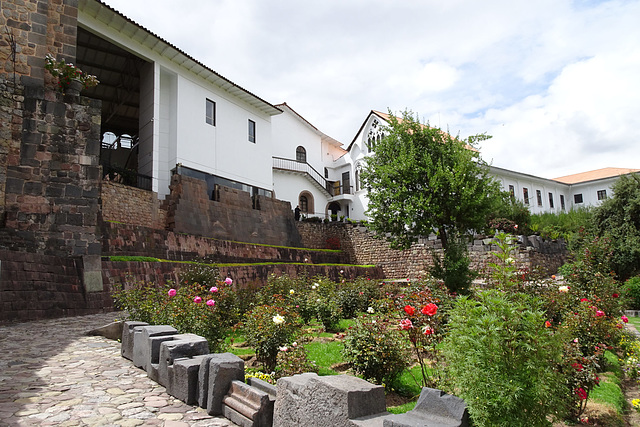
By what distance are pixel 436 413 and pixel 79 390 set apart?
13.3ft

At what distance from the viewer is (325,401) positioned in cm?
335

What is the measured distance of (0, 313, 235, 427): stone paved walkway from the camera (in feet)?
13.4

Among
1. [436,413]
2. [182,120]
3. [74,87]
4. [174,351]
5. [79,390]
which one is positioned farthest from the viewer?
[182,120]

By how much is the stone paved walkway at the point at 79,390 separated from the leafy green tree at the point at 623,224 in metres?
20.2

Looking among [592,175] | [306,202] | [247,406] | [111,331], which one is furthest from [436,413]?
→ [592,175]

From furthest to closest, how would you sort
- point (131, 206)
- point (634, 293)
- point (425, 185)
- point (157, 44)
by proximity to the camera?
point (157, 44) → point (131, 206) → point (425, 185) → point (634, 293)

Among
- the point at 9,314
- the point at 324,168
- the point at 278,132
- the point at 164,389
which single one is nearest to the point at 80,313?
the point at 9,314

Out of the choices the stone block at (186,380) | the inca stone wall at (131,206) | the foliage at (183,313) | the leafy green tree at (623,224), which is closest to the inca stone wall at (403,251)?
the leafy green tree at (623,224)

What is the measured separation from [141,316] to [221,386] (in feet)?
11.5

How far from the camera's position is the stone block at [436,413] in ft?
9.39

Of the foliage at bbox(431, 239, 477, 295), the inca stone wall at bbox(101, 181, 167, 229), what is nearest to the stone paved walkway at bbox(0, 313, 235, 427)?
the foliage at bbox(431, 239, 477, 295)

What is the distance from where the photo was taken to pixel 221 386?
14.4 feet

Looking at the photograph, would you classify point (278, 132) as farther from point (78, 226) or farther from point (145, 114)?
point (78, 226)

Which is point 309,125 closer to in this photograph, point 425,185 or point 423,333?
point 425,185
